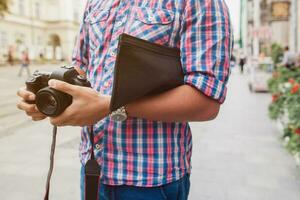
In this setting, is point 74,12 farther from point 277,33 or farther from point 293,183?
point 293,183

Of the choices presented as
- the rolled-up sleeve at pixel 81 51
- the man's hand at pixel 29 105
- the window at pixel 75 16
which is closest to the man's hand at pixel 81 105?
the man's hand at pixel 29 105

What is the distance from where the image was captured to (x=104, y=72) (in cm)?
116

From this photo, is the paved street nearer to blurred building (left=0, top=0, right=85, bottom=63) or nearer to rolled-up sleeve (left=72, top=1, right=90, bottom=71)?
rolled-up sleeve (left=72, top=1, right=90, bottom=71)

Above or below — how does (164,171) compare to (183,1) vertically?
below

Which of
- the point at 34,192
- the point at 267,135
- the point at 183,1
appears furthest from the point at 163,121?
the point at 267,135

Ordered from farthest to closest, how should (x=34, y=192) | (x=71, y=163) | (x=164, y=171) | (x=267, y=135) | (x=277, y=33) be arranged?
1. (x=277, y=33)
2. (x=267, y=135)
3. (x=71, y=163)
4. (x=34, y=192)
5. (x=164, y=171)

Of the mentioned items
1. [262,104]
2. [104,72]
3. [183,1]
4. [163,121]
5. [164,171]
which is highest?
[183,1]

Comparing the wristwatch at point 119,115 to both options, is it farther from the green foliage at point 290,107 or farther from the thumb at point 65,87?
the green foliage at point 290,107

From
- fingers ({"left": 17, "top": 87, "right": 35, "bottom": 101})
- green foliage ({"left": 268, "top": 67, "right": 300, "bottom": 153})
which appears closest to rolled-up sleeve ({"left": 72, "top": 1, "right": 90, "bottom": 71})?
fingers ({"left": 17, "top": 87, "right": 35, "bottom": 101})

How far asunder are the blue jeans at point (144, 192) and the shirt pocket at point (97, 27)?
15.7 inches

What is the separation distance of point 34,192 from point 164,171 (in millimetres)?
3143

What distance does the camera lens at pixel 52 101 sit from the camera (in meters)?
0.95

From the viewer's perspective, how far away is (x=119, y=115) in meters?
1.05

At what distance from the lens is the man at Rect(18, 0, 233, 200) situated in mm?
1004
